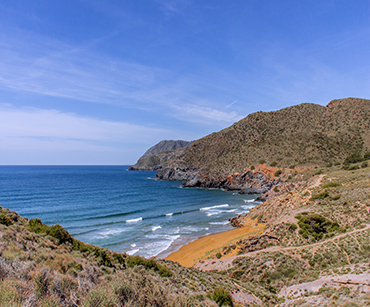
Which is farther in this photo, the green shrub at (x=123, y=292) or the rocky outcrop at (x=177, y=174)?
the rocky outcrop at (x=177, y=174)

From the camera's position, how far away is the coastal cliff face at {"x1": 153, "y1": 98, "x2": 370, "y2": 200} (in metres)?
65.8

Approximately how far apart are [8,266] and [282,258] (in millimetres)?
16901

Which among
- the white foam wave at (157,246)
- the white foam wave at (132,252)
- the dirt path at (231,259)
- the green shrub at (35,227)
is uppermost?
the green shrub at (35,227)

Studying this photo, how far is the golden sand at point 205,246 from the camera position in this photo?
22.1 metres

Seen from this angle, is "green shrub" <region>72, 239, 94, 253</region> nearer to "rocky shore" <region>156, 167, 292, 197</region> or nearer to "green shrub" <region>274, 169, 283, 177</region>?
"rocky shore" <region>156, 167, 292, 197</region>

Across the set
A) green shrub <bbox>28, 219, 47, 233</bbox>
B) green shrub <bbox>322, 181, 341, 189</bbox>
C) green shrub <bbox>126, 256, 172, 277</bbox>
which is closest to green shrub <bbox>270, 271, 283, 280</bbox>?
green shrub <bbox>126, 256, 172, 277</bbox>

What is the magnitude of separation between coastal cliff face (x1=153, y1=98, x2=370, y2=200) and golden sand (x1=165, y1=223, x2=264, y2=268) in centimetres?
2552

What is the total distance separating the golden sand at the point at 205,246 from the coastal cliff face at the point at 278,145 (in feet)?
83.7

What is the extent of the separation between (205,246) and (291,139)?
209 ft

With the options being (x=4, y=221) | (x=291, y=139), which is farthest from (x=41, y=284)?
(x=291, y=139)

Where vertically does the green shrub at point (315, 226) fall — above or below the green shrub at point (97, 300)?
below

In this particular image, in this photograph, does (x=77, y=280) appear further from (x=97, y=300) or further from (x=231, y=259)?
(x=231, y=259)

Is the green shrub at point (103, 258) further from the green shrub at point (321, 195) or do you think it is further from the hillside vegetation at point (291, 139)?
the hillside vegetation at point (291, 139)

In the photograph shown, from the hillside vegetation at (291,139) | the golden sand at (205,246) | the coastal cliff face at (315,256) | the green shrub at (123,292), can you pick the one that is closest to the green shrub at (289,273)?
the coastal cliff face at (315,256)
